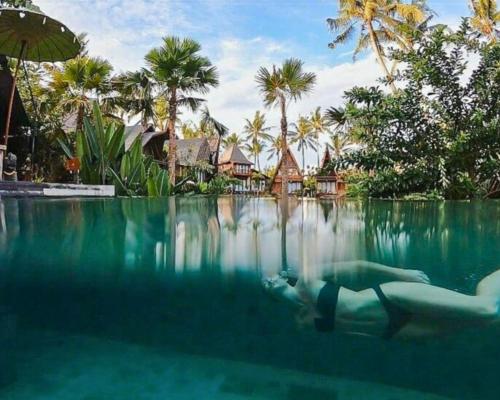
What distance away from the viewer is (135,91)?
18.3m

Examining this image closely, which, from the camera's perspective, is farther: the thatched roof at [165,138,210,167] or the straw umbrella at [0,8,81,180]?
the thatched roof at [165,138,210,167]

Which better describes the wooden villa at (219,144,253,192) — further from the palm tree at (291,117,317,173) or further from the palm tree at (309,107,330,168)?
the palm tree at (309,107,330,168)

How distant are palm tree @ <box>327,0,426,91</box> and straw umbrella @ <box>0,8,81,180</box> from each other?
41.5 ft

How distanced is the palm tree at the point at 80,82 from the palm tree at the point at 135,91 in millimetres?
1029

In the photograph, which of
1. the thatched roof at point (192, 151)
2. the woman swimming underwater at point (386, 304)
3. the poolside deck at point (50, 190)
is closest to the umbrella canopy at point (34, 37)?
the poolside deck at point (50, 190)

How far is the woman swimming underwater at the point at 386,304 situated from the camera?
187 cm

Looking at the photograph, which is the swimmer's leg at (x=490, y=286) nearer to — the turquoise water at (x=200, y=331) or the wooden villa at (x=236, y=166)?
the turquoise water at (x=200, y=331)

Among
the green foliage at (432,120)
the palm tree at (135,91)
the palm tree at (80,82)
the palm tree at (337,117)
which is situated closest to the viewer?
the green foliage at (432,120)

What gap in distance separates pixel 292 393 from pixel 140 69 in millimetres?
18334

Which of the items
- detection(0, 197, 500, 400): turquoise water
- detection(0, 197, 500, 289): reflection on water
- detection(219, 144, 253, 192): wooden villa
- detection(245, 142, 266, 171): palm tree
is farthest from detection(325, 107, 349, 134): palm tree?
detection(245, 142, 266, 171): palm tree

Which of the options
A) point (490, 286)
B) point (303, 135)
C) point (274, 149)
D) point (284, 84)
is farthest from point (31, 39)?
point (274, 149)

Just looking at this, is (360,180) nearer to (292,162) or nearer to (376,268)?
(376,268)

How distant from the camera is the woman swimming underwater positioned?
1.87 metres

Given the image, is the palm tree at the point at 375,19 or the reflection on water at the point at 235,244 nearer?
the reflection on water at the point at 235,244
